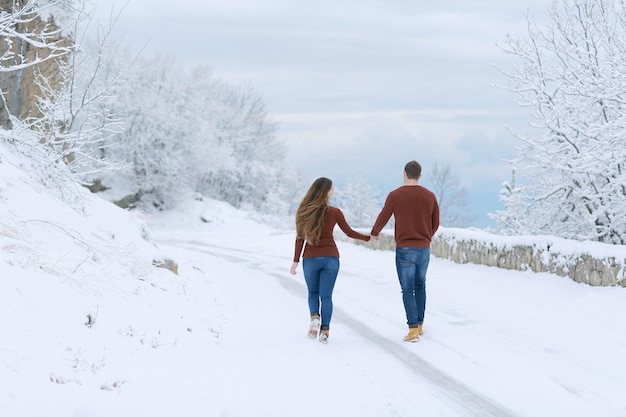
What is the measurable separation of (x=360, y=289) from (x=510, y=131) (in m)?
5.88

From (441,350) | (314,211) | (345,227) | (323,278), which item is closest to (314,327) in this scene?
(323,278)

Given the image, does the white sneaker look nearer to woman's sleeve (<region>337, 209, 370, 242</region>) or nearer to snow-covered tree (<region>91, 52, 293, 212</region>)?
woman's sleeve (<region>337, 209, 370, 242</region>)

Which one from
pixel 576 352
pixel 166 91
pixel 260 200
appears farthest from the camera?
pixel 260 200

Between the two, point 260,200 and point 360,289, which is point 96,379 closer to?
point 360,289

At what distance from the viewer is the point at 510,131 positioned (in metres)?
15.7

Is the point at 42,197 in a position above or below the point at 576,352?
above

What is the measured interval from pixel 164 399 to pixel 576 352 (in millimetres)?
4589

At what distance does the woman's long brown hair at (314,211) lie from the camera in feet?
26.0

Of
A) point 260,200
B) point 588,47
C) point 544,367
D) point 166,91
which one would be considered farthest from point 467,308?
point 260,200

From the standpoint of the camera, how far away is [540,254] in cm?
1284

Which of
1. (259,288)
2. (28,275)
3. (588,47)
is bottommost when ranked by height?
(259,288)

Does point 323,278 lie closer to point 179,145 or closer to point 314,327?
point 314,327

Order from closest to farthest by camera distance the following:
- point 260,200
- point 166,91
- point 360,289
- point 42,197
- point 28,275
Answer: point 28,275 → point 42,197 → point 360,289 → point 166,91 → point 260,200

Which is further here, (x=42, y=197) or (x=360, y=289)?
(x=360, y=289)
